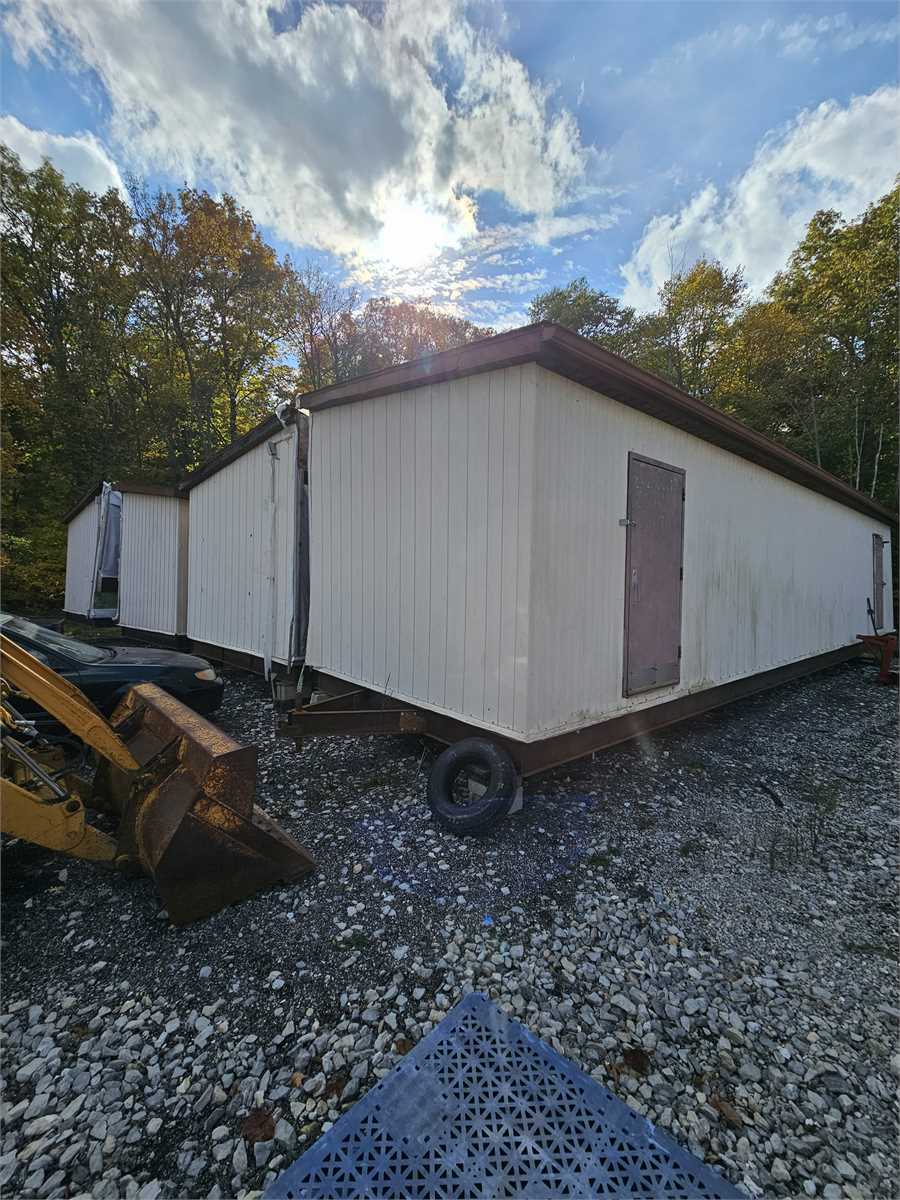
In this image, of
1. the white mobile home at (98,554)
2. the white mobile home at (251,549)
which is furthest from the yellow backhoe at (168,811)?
the white mobile home at (98,554)

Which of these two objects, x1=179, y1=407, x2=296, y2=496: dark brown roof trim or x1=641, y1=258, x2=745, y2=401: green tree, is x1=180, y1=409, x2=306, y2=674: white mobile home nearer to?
x1=179, y1=407, x2=296, y2=496: dark brown roof trim

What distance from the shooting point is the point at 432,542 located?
3.48 meters

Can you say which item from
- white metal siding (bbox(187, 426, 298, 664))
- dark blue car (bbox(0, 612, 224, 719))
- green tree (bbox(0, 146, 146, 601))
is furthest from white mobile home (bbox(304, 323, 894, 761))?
green tree (bbox(0, 146, 146, 601))

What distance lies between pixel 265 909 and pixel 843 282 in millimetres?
17476

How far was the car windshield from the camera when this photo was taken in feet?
12.4

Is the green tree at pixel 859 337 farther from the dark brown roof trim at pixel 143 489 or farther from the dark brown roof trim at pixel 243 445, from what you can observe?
the dark brown roof trim at pixel 143 489

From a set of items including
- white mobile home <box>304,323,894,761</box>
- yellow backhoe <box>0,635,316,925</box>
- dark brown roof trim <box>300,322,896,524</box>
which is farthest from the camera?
white mobile home <box>304,323,894,761</box>

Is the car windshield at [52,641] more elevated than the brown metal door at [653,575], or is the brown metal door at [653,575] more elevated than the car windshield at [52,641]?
the brown metal door at [653,575]

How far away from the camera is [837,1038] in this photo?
1.65 meters

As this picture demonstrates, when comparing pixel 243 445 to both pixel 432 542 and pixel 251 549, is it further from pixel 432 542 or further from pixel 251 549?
pixel 432 542

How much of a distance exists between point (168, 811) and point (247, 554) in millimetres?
4173

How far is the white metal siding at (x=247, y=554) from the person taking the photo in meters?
5.04

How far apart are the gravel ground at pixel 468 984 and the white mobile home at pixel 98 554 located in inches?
317

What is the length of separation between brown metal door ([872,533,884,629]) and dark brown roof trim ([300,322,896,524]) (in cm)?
559
